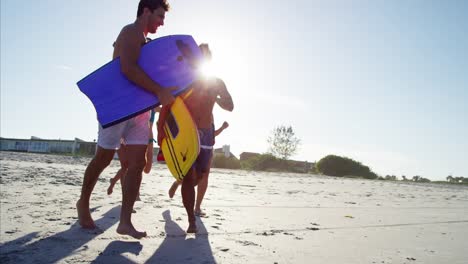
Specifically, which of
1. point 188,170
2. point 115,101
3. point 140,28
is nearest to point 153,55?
point 140,28

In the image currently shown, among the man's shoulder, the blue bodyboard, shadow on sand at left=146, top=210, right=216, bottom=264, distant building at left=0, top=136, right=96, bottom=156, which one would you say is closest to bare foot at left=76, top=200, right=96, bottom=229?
shadow on sand at left=146, top=210, right=216, bottom=264

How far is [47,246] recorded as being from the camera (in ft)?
6.84

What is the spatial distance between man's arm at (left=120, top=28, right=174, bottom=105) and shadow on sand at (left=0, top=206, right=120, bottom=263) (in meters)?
1.08

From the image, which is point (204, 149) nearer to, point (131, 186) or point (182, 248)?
point (131, 186)

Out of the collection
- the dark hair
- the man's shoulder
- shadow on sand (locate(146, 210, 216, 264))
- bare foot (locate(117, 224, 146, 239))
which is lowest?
shadow on sand (locate(146, 210, 216, 264))

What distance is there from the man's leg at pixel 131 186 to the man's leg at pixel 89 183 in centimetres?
19

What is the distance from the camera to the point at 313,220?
3.90m

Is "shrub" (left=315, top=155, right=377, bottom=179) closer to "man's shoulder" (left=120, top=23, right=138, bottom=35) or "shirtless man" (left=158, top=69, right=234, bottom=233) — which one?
"shirtless man" (left=158, top=69, right=234, bottom=233)

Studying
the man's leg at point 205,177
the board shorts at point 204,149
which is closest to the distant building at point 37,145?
the man's leg at point 205,177

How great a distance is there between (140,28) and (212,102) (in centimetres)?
113

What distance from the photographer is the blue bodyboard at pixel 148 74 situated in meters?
2.54

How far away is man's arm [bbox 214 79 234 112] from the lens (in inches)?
127

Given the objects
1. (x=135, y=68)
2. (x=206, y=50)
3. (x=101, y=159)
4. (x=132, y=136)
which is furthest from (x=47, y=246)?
(x=206, y=50)

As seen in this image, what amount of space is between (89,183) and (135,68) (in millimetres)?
990
